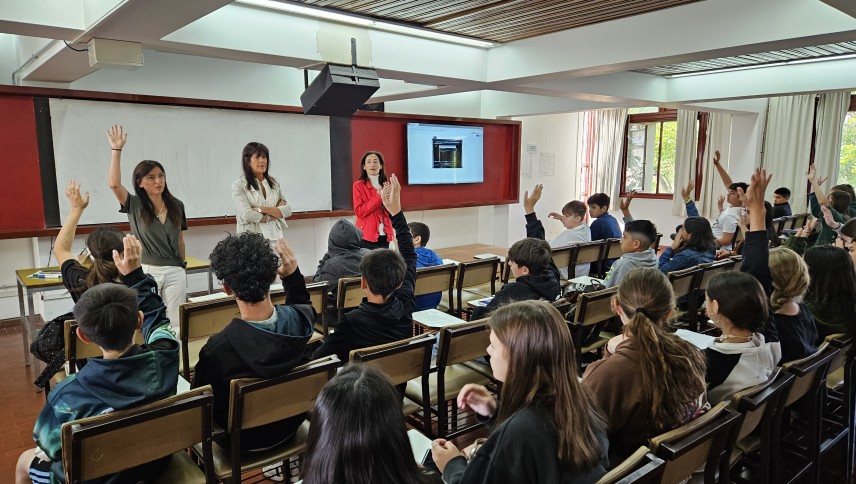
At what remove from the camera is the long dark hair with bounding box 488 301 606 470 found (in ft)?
3.82

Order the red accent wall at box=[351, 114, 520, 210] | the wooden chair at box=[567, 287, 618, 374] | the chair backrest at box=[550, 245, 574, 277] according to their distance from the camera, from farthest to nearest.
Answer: the red accent wall at box=[351, 114, 520, 210] < the chair backrest at box=[550, 245, 574, 277] < the wooden chair at box=[567, 287, 618, 374]

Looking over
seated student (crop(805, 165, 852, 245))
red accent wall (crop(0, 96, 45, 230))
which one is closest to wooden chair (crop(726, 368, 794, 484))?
seated student (crop(805, 165, 852, 245))

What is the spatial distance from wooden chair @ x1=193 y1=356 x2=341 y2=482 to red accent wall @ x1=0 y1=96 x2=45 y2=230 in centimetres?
412

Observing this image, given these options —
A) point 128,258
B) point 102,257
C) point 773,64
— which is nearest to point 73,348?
point 102,257

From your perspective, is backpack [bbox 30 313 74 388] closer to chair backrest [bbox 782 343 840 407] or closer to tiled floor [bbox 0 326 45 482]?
tiled floor [bbox 0 326 45 482]

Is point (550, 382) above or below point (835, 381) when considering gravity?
above

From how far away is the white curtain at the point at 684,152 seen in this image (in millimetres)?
9742

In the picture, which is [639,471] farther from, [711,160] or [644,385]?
[711,160]

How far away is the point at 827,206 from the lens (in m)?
5.16

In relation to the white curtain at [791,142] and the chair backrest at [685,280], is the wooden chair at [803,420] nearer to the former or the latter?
the chair backrest at [685,280]

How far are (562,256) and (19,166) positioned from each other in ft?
15.9

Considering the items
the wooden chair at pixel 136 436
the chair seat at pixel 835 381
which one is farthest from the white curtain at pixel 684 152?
the wooden chair at pixel 136 436

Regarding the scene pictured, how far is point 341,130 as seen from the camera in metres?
6.86

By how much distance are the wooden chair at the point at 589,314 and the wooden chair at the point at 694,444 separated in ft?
3.71
